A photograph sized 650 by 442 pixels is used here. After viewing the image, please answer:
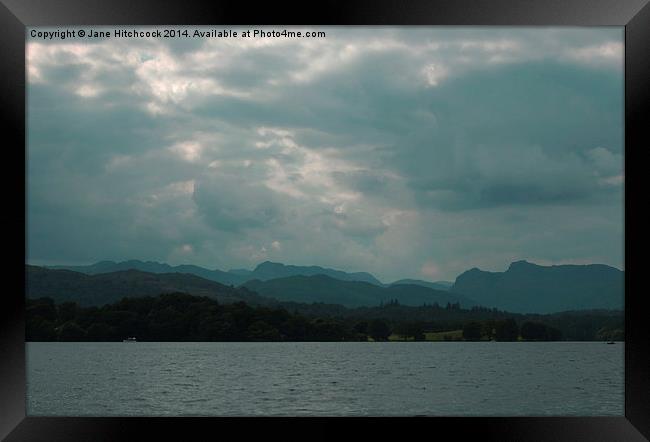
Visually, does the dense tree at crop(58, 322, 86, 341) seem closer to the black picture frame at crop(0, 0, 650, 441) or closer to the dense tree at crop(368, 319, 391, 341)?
the dense tree at crop(368, 319, 391, 341)

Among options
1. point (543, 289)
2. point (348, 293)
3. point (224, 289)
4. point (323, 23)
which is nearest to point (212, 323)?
point (224, 289)

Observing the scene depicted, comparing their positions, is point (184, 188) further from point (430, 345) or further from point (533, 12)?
point (533, 12)

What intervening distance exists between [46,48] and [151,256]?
21217 mm

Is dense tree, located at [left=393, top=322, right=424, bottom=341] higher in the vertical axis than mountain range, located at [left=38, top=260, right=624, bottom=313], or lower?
lower

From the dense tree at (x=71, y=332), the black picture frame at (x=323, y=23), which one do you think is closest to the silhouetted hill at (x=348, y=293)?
the dense tree at (x=71, y=332)

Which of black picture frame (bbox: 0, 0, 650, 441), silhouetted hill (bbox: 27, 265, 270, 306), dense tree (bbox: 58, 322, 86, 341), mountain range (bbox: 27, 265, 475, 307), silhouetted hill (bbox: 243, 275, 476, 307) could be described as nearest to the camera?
black picture frame (bbox: 0, 0, 650, 441)

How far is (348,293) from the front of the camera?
6059 cm

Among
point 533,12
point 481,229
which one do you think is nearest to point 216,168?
point 481,229

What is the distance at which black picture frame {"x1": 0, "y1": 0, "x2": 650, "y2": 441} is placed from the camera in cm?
381

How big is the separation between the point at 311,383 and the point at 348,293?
18.9 m

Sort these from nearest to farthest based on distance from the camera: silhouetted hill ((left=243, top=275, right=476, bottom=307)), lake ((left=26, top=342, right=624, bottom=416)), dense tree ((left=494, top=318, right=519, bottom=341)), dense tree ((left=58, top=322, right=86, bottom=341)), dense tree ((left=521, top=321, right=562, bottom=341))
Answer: lake ((left=26, top=342, right=624, bottom=416)) < dense tree ((left=58, top=322, right=86, bottom=341)) < silhouetted hill ((left=243, top=275, right=476, bottom=307)) < dense tree ((left=494, top=318, right=519, bottom=341)) < dense tree ((left=521, top=321, right=562, bottom=341))

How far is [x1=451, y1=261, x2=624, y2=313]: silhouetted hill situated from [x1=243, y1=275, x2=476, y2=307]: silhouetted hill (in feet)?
9.13

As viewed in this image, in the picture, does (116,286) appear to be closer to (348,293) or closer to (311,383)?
(348,293)

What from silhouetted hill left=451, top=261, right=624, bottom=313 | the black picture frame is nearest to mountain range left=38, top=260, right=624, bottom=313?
silhouetted hill left=451, top=261, right=624, bottom=313
